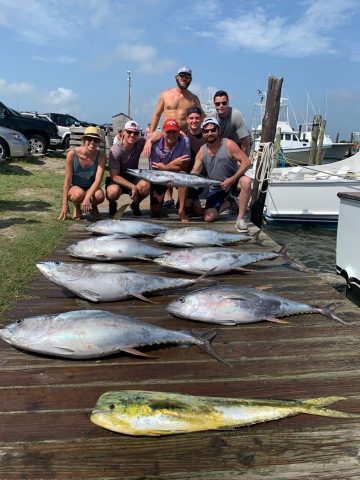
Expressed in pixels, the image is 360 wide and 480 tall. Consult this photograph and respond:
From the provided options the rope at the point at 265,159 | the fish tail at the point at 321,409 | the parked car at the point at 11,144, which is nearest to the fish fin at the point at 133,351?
the fish tail at the point at 321,409

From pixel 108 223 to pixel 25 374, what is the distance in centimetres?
299

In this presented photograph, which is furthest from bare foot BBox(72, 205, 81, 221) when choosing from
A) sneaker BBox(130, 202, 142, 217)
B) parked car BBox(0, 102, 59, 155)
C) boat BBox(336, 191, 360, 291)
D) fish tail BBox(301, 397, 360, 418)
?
parked car BBox(0, 102, 59, 155)

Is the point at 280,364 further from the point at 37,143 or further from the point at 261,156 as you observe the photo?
the point at 37,143

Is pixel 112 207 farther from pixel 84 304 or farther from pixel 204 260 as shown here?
pixel 84 304

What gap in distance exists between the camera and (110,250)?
4.54 m

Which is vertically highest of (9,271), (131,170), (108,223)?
(131,170)

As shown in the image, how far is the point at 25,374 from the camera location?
2.53 m

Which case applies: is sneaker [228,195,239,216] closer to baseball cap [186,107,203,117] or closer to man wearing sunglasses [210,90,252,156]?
man wearing sunglasses [210,90,252,156]

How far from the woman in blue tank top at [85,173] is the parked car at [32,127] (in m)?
12.4

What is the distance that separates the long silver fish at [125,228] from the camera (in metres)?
5.33

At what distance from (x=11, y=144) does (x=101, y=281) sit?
12.8 meters

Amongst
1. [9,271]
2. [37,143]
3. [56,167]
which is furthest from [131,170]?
[37,143]

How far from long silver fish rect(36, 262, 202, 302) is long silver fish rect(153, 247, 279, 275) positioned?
0.50 m

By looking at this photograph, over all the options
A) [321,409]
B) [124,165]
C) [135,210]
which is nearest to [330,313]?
[321,409]
